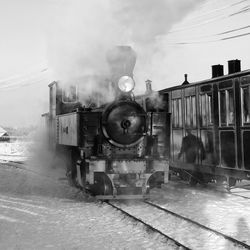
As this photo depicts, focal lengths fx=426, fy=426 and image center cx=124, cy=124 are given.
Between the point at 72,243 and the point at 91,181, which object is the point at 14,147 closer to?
the point at 91,181

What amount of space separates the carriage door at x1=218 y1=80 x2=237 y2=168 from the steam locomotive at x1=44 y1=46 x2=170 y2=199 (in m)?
1.31

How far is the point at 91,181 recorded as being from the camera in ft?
28.5

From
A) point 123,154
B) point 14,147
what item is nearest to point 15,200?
point 123,154

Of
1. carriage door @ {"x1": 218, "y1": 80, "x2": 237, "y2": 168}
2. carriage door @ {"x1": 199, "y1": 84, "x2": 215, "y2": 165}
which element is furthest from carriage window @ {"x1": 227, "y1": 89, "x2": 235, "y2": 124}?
carriage door @ {"x1": 199, "y1": 84, "x2": 215, "y2": 165}

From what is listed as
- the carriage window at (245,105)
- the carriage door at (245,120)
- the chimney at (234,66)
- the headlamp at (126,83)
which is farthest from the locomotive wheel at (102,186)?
the chimney at (234,66)

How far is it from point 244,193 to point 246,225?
390 centimetres

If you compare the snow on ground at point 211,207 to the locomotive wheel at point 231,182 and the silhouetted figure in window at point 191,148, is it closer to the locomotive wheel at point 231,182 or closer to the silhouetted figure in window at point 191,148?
the locomotive wheel at point 231,182

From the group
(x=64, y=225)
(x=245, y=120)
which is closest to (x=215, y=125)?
(x=245, y=120)

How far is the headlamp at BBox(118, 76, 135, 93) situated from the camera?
28.9 ft

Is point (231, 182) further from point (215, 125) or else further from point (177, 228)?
point (177, 228)

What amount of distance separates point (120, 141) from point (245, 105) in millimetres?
2730

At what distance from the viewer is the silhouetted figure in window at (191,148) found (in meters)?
10.8

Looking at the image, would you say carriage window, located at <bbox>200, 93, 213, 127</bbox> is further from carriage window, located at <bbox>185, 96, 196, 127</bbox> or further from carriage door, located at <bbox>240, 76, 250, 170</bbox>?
carriage door, located at <bbox>240, 76, 250, 170</bbox>

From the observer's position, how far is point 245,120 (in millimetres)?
8945
